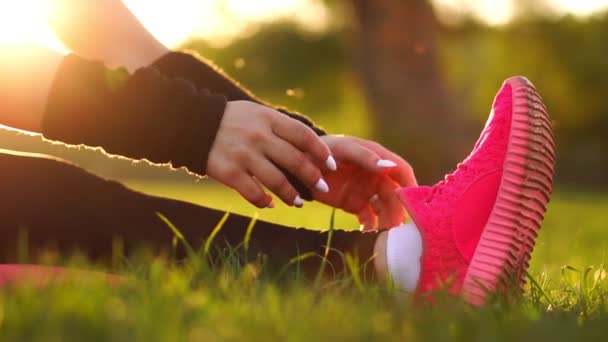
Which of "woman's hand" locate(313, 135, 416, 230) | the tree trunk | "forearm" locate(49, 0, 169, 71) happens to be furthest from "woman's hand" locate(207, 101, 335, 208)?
the tree trunk

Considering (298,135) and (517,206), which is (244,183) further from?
(517,206)

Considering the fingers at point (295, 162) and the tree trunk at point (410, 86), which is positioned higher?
the tree trunk at point (410, 86)

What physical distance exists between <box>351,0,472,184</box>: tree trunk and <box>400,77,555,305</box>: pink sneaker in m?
9.40

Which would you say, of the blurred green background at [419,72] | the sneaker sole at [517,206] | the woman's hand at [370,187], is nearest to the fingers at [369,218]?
the woman's hand at [370,187]

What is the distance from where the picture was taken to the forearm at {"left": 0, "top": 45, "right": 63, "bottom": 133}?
183cm

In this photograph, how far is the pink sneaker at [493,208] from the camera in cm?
184

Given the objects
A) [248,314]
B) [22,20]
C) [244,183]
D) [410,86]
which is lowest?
[248,314]

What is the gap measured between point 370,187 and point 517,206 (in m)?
0.41

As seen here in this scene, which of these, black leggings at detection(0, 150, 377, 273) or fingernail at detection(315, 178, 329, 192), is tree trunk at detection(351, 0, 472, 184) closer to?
black leggings at detection(0, 150, 377, 273)

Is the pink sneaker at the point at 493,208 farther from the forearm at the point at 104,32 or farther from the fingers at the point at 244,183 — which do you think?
the forearm at the point at 104,32

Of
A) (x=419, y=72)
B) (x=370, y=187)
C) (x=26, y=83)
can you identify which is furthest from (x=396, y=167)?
(x=419, y=72)

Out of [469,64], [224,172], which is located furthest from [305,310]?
[469,64]

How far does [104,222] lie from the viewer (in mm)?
1975

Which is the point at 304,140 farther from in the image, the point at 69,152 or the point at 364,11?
the point at 69,152
